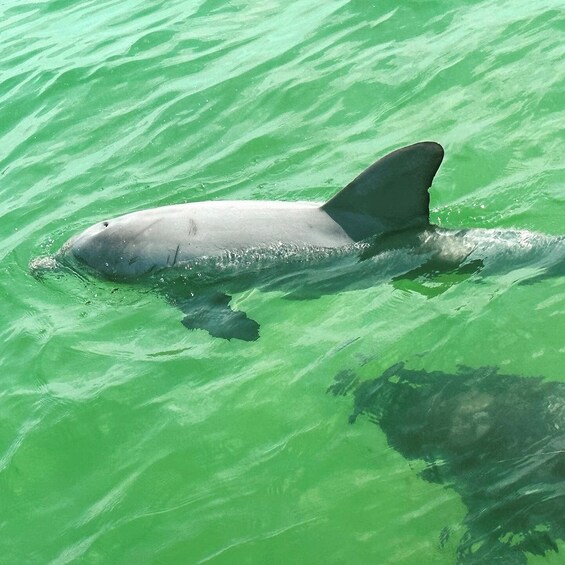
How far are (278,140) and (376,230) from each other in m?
2.92

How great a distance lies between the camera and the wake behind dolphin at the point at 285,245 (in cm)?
675

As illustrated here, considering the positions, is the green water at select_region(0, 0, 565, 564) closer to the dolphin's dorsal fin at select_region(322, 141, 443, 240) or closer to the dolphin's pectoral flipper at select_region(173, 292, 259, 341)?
the dolphin's pectoral flipper at select_region(173, 292, 259, 341)

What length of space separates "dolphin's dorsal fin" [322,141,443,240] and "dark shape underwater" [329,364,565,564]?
6.00ft

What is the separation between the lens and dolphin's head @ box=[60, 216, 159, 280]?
7742 millimetres

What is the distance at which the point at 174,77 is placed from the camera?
479 inches

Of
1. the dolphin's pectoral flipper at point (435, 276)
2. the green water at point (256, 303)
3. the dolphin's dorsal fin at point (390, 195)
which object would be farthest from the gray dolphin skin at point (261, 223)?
the dolphin's pectoral flipper at point (435, 276)

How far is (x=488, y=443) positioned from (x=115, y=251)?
422cm

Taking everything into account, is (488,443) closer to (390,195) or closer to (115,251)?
(390,195)

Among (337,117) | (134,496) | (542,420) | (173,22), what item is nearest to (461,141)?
(337,117)

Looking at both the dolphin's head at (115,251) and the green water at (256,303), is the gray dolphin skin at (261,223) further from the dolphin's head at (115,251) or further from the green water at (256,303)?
the green water at (256,303)

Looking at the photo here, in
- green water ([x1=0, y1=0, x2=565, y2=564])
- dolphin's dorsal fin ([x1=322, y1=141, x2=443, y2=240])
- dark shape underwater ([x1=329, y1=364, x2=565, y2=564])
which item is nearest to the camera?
dark shape underwater ([x1=329, y1=364, x2=565, y2=564])

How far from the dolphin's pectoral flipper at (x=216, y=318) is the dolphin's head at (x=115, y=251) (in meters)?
0.69

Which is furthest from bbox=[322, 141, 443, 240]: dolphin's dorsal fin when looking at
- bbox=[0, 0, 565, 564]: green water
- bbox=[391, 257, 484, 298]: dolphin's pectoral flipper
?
bbox=[0, 0, 565, 564]: green water

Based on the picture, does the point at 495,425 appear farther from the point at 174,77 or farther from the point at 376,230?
the point at 174,77
